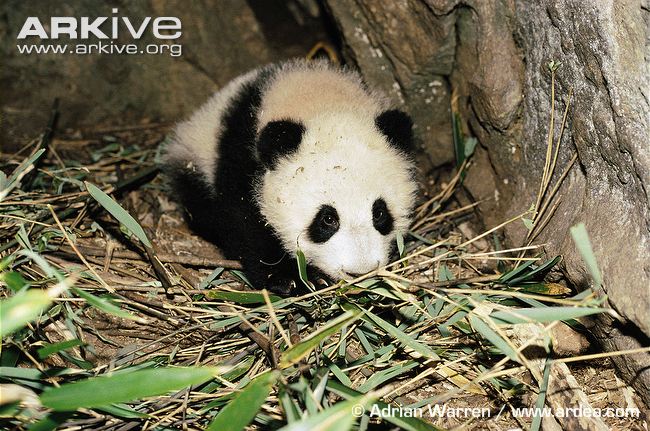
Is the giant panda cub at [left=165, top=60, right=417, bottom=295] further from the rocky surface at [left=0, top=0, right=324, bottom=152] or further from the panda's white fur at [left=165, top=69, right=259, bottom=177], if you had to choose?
the rocky surface at [left=0, top=0, right=324, bottom=152]

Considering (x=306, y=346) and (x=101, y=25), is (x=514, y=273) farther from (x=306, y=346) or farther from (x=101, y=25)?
(x=101, y=25)

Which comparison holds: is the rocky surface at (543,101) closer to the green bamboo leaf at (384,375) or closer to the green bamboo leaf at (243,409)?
the green bamboo leaf at (384,375)

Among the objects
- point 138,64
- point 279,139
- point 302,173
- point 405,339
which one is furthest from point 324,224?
point 138,64

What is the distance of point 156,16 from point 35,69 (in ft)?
3.76

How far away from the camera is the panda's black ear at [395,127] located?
4039mm

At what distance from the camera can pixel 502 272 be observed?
4.16 m

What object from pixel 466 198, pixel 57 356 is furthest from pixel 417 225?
pixel 57 356

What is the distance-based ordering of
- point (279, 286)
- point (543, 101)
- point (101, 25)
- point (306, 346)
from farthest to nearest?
point (101, 25)
point (279, 286)
point (543, 101)
point (306, 346)

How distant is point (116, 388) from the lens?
2.64 meters

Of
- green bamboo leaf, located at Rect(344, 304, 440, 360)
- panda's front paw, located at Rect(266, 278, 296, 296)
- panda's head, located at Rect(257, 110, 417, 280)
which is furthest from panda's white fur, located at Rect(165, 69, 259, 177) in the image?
green bamboo leaf, located at Rect(344, 304, 440, 360)

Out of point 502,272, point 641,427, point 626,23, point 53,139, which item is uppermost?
point 53,139

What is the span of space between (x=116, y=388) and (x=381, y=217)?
1.85 m

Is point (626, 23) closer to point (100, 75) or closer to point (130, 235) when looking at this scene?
point (130, 235)

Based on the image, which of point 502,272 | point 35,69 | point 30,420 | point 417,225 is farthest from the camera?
point 35,69
